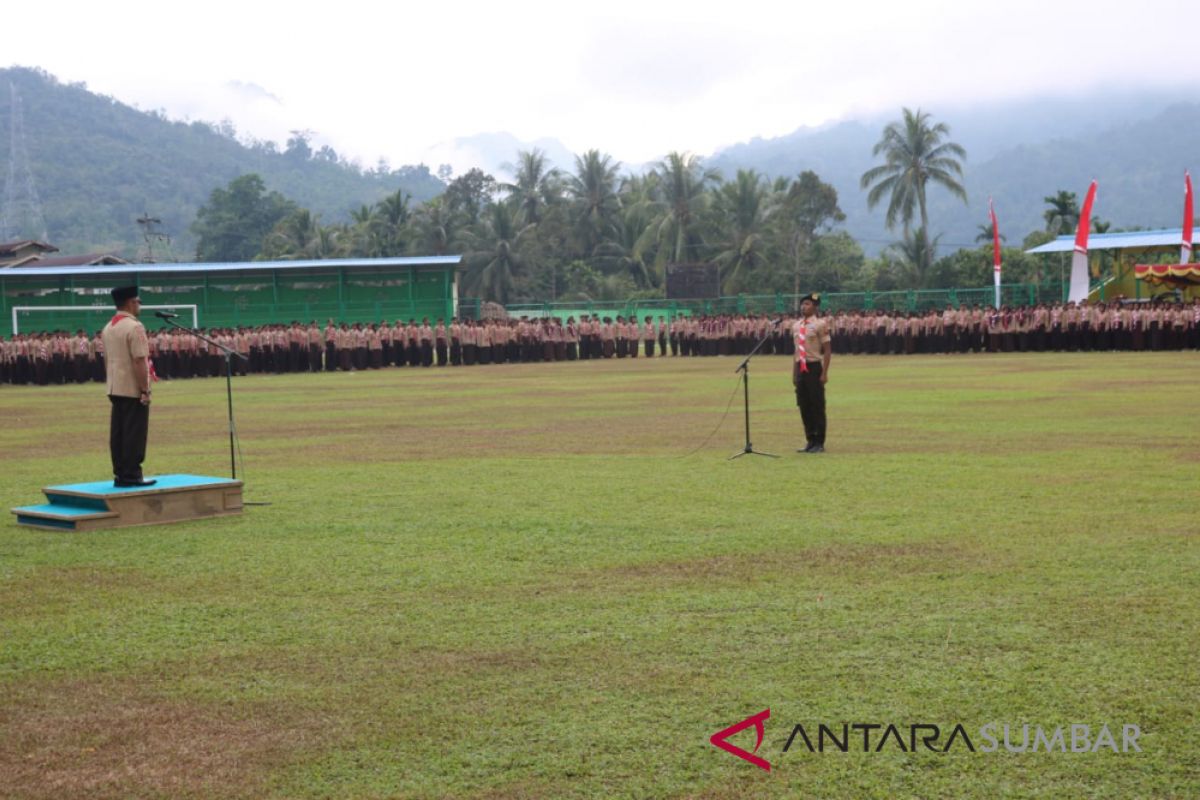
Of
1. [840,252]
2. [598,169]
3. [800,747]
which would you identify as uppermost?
[598,169]

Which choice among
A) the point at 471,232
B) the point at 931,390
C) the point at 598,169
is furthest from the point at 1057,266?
the point at 931,390

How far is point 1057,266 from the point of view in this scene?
2576 inches

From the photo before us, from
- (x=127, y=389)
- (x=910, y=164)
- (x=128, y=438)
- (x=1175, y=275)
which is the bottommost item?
(x=128, y=438)

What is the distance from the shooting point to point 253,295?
50938 millimetres

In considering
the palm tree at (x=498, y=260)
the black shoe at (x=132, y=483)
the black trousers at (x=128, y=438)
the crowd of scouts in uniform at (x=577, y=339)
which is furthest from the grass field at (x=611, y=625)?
the palm tree at (x=498, y=260)

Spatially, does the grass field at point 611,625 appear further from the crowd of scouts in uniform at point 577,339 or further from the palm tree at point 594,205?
the palm tree at point 594,205

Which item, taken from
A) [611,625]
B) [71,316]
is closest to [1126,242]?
[71,316]

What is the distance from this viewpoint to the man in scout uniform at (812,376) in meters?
14.5

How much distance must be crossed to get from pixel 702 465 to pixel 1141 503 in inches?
180

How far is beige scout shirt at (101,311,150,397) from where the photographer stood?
415 inches

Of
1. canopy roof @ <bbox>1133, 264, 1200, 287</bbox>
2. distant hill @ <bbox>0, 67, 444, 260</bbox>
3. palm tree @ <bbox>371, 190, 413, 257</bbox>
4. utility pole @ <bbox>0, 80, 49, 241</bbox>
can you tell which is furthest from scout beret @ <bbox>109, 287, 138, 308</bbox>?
utility pole @ <bbox>0, 80, 49, 241</bbox>

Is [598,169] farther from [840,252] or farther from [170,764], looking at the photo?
[170,764]

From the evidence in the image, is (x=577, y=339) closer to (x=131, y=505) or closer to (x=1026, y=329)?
(x=1026, y=329)

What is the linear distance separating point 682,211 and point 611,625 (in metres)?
65.2
